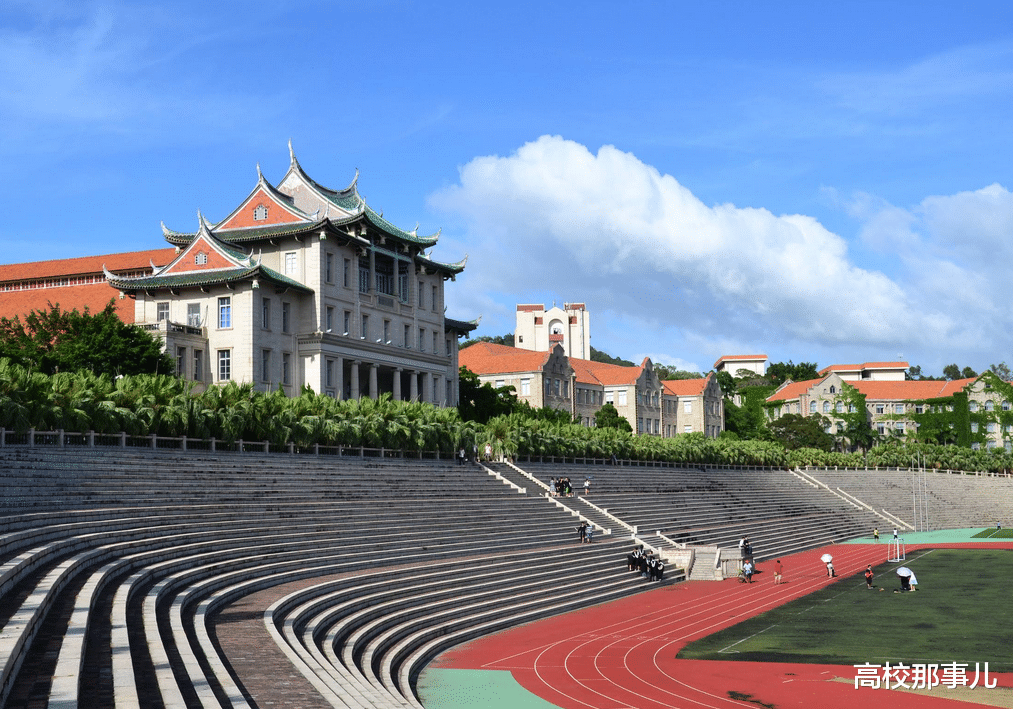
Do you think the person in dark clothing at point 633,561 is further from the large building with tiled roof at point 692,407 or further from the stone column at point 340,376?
the large building with tiled roof at point 692,407

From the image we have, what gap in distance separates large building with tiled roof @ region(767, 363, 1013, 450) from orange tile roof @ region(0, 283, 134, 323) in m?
81.8

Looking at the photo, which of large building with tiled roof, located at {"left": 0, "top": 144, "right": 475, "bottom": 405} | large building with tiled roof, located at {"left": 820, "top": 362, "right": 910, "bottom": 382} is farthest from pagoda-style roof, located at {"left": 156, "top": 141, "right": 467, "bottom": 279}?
large building with tiled roof, located at {"left": 820, "top": 362, "right": 910, "bottom": 382}

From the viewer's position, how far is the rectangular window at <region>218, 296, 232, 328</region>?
60.8 meters

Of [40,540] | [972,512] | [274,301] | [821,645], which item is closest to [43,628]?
[40,540]

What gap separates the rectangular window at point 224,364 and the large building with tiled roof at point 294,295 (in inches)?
2.6

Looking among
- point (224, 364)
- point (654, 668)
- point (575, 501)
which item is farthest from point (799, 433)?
point (654, 668)

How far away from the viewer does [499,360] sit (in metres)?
111

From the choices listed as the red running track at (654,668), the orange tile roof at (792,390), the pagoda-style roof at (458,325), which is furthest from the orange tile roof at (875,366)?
the red running track at (654,668)

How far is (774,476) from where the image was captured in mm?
88250

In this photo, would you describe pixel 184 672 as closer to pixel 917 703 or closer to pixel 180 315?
pixel 917 703

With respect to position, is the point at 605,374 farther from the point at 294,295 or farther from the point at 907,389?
the point at 294,295

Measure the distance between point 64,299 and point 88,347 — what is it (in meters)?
20.2

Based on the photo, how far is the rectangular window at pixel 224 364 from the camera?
60.4 meters

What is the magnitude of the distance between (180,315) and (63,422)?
2828 centimetres
